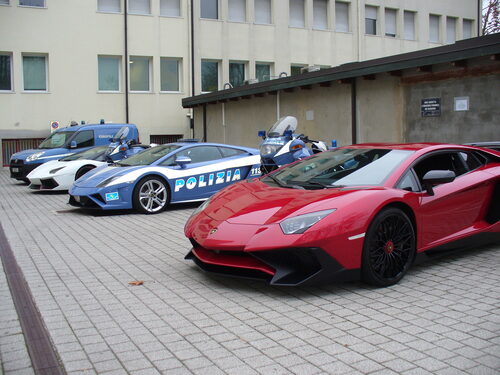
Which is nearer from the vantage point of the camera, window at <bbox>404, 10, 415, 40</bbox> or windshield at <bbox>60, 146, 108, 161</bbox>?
windshield at <bbox>60, 146, 108, 161</bbox>

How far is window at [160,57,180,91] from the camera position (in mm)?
28531

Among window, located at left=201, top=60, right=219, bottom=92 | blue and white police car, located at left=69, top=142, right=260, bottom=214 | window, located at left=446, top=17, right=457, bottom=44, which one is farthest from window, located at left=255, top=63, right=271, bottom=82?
blue and white police car, located at left=69, top=142, right=260, bottom=214

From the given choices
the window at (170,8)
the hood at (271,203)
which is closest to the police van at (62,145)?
the window at (170,8)

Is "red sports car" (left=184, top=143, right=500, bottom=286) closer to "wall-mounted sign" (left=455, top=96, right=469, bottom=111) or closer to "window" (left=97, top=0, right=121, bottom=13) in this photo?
"wall-mounted sign" (left=455, top=96, right=469, bottom=111)

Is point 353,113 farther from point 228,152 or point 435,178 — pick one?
point 435,178

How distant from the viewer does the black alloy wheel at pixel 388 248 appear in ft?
17.0

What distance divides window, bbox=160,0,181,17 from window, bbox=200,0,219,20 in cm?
124

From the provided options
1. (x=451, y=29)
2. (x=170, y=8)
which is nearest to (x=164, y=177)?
(x=170, y=8)

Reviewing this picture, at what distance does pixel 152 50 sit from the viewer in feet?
91.2

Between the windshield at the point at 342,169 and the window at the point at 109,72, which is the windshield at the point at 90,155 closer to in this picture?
the windshield at the point at 342,169

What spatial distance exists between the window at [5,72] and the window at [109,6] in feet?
14.9

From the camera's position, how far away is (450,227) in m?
6.01

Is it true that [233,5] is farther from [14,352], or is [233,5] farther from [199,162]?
[14,352]

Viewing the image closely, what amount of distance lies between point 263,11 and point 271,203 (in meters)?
26.8
